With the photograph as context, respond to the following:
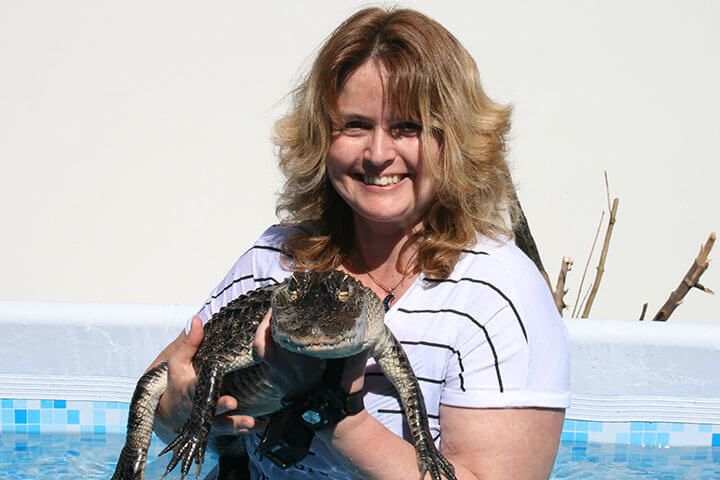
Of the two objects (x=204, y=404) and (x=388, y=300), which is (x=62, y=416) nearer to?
(x=204, y=404)

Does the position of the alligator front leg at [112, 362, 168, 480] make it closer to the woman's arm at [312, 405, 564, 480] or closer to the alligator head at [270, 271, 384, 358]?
the woman's arm at [312, 405, 564, 480]

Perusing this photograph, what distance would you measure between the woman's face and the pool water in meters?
2.81

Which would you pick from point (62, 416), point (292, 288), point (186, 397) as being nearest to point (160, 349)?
point (62, 416)

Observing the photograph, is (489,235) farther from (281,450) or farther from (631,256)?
(631,256)

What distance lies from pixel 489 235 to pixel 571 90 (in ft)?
15.8

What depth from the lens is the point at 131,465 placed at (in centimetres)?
300

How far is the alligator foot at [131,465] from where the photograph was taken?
299 cm

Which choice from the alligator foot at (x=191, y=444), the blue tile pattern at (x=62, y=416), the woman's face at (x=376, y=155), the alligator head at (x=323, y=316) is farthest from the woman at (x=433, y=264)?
the blue tile pattern at (x=62, y=416)

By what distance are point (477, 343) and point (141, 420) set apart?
1.18 meters

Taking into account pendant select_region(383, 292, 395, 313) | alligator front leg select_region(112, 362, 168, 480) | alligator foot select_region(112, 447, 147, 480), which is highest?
pendant select_region(383, 292, 395, 313)

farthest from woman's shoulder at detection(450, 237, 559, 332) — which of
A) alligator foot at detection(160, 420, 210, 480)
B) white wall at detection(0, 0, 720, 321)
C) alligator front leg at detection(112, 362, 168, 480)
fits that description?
white wall at detection(0, 0, 720, 321)

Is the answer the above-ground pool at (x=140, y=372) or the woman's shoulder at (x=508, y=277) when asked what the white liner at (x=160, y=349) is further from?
the woman's shoulder at (x=508, y=277)

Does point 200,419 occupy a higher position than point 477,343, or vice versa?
point 477,343

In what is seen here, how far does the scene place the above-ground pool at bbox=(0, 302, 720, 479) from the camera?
15.1ft
